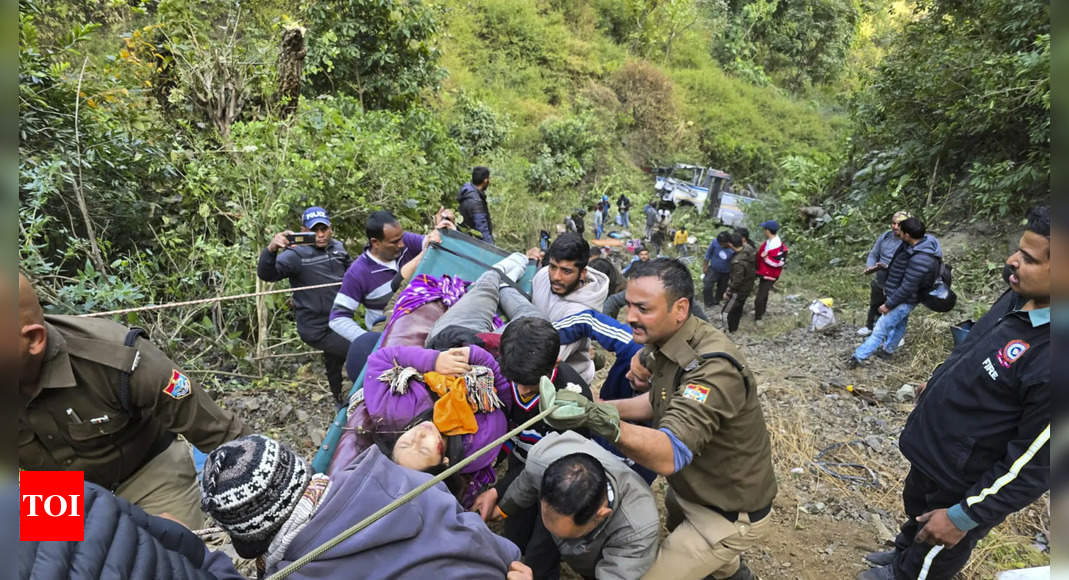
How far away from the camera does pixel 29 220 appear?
3.32 m

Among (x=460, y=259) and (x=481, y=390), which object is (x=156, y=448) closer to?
(x=481, y=390)

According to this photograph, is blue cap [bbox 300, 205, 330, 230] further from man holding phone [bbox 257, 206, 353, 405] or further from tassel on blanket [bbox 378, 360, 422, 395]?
tassel on blanket [bbox 378, 360, 422, 395]

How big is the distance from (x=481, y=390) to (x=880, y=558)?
2.19 meters

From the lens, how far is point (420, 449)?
1786 millimetres

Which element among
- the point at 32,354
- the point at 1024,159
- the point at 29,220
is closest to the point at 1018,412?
the point at 32,354

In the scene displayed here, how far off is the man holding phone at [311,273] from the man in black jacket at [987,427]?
10.7 ft

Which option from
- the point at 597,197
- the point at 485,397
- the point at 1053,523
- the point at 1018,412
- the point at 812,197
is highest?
the point at 1053,523

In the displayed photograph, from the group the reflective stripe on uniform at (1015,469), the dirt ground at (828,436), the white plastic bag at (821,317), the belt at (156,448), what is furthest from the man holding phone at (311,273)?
the white plastic bag at (821,317)

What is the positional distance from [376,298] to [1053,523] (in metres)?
3.34

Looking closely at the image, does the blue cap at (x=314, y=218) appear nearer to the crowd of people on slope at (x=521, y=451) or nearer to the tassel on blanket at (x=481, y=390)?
the crowd of people on slope at (x=521, y=451)

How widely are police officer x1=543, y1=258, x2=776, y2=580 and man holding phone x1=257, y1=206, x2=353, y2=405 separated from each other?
2399 mm

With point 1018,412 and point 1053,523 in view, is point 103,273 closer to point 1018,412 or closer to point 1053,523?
point 1053,523

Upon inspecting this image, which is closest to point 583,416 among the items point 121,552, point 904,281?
point 121,552

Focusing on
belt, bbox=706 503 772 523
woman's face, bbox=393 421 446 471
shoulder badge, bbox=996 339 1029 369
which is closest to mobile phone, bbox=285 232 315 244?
woman's face, bbox=393 421 446 471
